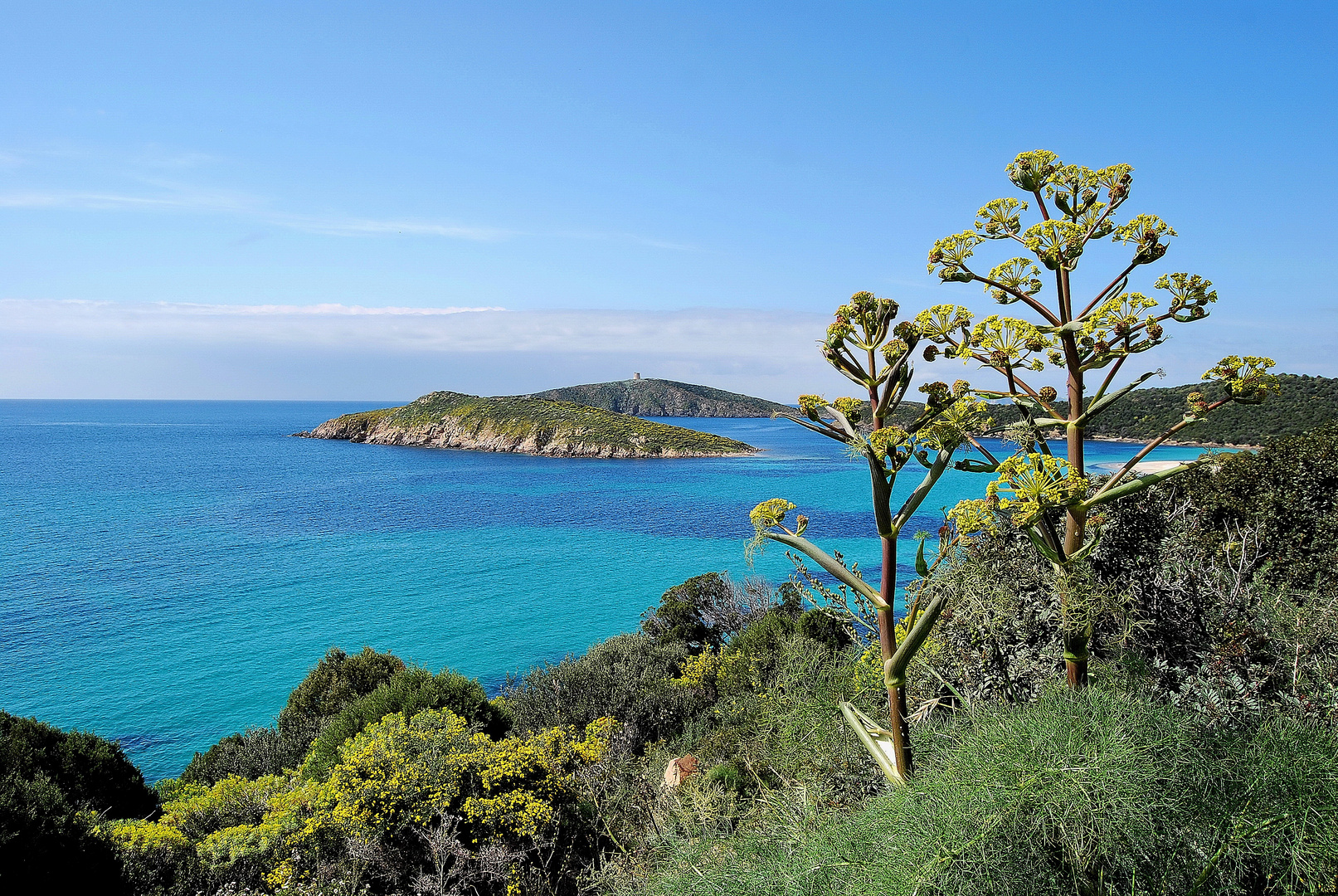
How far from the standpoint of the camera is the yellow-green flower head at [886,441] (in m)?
1.95

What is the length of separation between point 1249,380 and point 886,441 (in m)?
1.34

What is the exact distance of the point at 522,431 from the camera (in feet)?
305

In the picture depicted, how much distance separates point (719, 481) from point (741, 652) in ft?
163

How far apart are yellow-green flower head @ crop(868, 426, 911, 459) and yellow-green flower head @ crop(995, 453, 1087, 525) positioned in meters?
0.30

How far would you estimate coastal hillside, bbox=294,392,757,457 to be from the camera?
88.8 metres

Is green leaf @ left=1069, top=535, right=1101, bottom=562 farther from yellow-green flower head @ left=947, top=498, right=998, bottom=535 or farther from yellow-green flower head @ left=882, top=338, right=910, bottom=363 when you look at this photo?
yellow-green flower head @ left=882, top=338, right=910, bottom=363

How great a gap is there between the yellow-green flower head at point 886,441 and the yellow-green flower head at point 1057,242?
1.03 meters

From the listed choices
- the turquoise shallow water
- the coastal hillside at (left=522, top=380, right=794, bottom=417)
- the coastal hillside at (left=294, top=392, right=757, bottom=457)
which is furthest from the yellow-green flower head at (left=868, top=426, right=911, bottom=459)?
the coastal hillside at (left=522, top=380, right=794, bottom=417)

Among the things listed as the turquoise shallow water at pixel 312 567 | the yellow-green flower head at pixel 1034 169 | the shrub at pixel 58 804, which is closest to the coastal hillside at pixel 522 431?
the turquoise shallow water at pixel 312 567

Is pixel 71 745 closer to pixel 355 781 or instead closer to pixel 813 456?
pixel 355 781

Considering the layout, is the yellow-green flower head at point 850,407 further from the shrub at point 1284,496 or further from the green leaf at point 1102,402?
the shrub at point 1284,496

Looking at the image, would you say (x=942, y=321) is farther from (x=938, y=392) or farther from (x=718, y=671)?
(x=718, y=671)

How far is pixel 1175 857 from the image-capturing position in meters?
2.25

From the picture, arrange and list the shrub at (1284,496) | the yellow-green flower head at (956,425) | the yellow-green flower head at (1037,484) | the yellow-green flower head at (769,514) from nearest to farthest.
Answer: the yellow-green flower head at (1037,484) → the yellow-green flower head at (956,425) → the yellow-green flower head at (769,514) → the shrub at (1284,496)
